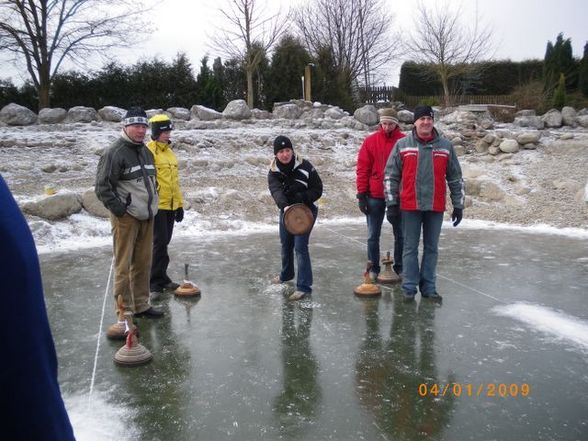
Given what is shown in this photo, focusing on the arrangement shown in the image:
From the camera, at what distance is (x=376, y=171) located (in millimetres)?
6027

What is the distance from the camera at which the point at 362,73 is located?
30.1m

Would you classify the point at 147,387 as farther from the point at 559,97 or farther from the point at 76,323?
the point at 559,97

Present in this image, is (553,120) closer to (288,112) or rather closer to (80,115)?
(288,112)

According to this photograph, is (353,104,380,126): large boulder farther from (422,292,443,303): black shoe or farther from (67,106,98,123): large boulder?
(422,292,443,303): black shoe

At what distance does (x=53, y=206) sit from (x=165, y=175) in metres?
4.45

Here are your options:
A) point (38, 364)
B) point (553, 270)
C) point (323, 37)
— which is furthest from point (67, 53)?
point (38, 364)

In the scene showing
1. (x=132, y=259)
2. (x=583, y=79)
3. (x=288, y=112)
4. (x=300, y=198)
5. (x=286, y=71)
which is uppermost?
(x=286, y=71)

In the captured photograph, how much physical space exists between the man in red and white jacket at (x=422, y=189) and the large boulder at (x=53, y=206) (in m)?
6.18

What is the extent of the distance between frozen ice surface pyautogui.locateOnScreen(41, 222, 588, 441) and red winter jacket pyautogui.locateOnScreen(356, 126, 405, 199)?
1.16 m

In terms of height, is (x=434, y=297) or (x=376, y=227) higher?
(x=376, y=227)

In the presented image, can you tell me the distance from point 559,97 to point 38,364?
2327cm

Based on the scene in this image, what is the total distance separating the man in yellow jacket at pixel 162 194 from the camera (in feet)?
18.0

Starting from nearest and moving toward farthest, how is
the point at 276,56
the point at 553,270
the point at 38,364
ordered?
the point at 38,364 → the point at 553,270 → the point at 276,56
